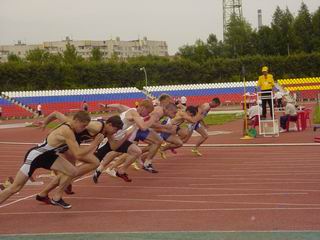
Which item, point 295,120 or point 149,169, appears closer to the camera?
point 149,169

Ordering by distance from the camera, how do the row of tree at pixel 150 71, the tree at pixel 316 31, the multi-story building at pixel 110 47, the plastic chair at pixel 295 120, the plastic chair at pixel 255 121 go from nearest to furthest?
1. the plastic chair at pixel 255 121
2. the plastic chair at pixel 295 120
3. the row of tree at pixel 150 71
4. the tree at pixel 316 31
5. the multi-story building at pixel 110 47

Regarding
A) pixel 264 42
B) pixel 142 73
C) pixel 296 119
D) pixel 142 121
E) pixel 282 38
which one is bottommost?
pixel 296 119

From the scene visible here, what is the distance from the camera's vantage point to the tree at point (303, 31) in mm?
74688

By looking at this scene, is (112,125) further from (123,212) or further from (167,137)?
(167,137)

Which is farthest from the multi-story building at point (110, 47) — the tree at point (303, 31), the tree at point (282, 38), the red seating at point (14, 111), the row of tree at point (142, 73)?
the red seating at point (14, 111)

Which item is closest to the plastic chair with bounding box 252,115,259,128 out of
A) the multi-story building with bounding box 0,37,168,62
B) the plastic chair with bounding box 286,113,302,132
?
the plastic chair with bounding box 286,113,302,132

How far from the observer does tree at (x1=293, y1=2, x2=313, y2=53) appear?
74688mm

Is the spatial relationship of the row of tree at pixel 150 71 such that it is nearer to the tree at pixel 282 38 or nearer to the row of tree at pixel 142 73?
the row of tree at pixel 142 73

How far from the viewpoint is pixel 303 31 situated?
249ft

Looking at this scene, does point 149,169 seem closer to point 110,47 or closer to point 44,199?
point 44,199

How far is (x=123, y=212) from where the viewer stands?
8414 millimetres

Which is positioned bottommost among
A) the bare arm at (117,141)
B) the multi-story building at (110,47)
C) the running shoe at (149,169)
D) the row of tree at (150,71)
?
Result: the running shoe at (149,169)

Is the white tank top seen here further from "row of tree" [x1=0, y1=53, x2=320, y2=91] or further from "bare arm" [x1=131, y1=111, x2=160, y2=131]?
"row of tree" [x1=0, y1=53, x2=320, y2=91]

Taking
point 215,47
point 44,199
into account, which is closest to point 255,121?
point 44,199
